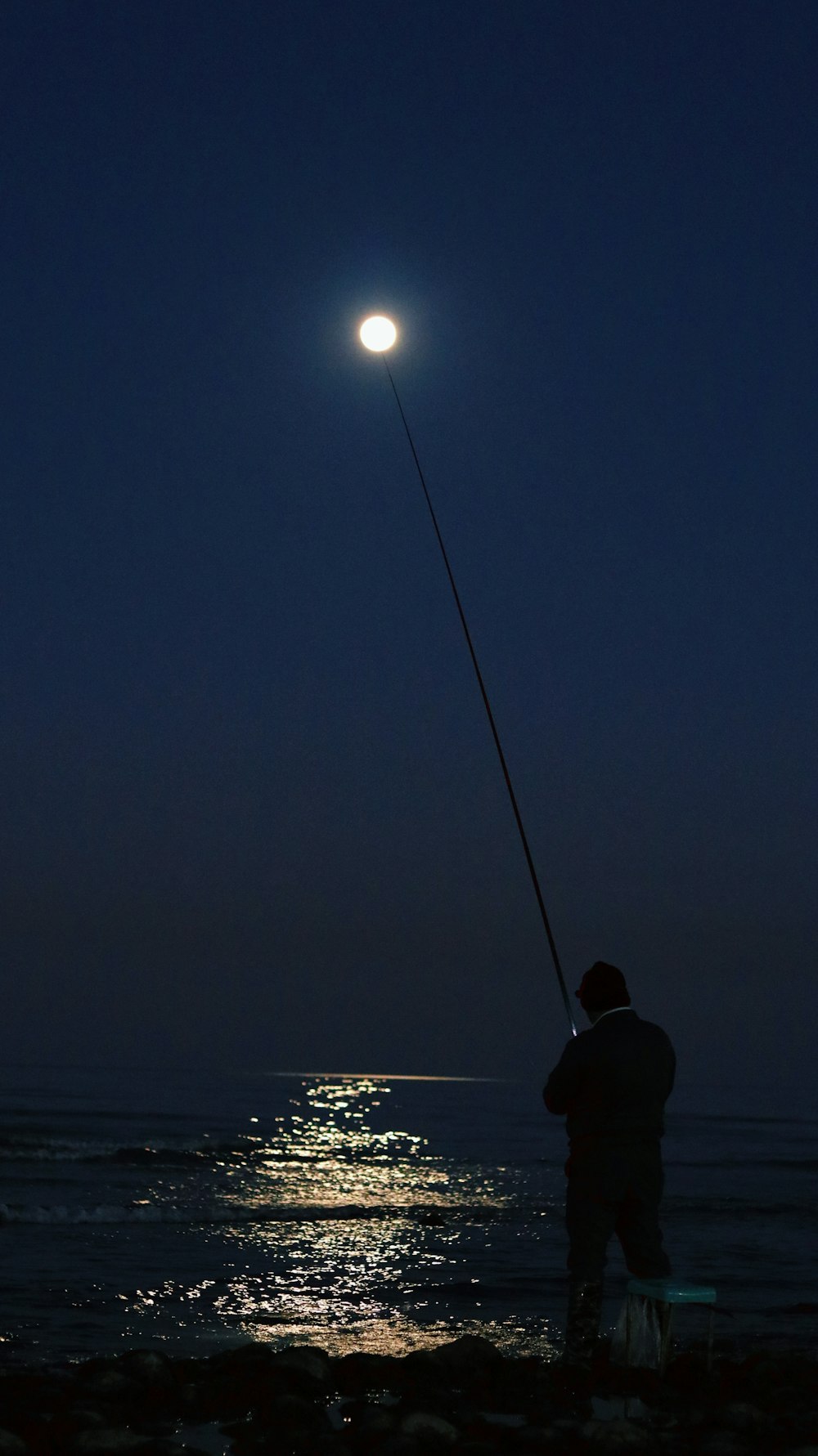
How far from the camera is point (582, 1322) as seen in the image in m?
5.99

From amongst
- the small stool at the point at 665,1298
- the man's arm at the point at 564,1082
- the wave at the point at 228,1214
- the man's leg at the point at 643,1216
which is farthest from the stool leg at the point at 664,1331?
the wave at the point at 228,1214

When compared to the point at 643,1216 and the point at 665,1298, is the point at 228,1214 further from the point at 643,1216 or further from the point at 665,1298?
the point at 665,1298

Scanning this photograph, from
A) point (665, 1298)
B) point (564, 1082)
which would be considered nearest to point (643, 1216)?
point (665, 1298)

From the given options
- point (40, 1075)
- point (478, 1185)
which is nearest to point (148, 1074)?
point (40, 1075)

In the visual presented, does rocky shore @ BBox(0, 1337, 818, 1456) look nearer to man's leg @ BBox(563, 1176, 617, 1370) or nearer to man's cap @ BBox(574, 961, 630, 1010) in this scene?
man's leg @ BBox(563, 1176, 617, 1370)

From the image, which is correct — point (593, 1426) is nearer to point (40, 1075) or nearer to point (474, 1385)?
point (474, 1385)

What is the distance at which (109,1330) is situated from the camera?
7699 mm

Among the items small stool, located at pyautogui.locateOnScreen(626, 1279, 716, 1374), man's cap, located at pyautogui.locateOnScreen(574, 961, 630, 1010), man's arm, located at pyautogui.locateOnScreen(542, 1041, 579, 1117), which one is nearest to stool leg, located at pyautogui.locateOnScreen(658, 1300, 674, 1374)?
small stool, located at pyautogui.locateOnScreen(626, 1279, 716, 1374)

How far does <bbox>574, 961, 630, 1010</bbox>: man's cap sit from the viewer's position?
609 cm

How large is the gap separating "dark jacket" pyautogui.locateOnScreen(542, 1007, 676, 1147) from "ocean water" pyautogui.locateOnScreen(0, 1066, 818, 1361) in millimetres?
2048

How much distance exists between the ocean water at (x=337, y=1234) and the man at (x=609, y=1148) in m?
1.55

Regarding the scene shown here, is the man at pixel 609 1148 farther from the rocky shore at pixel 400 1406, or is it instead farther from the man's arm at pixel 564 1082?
the rocky shore at pixel 400 1406

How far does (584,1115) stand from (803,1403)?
1.47m

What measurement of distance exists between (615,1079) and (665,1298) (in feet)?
2.96
